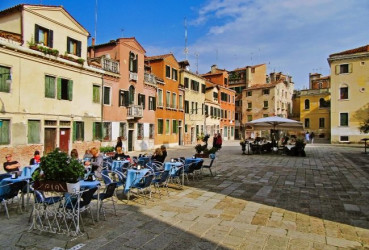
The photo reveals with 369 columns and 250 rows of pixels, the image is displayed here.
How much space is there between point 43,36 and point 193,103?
67.5 feet

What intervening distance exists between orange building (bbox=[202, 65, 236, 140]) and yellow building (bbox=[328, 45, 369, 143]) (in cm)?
1546

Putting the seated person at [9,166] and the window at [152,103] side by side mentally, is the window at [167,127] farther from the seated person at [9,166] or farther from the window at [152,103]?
the seated person at [9,166]

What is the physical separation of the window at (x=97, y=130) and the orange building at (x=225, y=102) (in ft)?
81.4

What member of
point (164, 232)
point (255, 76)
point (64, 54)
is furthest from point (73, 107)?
point (255, 76)

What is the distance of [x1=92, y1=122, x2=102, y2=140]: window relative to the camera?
63.1 feet

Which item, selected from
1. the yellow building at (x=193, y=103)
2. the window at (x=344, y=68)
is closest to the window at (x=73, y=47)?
the yellow building at (x=193, y=103)

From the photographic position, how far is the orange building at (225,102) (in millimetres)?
A: 42766

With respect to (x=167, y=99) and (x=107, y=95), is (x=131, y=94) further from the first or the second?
(x=167, y=99)

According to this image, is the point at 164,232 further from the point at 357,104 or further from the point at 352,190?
the point at 357,104

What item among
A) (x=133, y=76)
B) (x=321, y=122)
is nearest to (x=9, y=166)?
(x=133, y=76)

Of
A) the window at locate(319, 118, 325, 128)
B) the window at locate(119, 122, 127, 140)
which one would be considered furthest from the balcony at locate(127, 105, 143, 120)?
the window at locate(319, 118, 325, 128)

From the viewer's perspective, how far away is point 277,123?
20.3m

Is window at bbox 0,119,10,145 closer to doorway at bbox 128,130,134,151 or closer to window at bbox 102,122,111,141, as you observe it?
window at bbox 102,122,111,141

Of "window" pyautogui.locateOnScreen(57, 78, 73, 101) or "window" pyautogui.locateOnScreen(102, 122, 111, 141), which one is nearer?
"window" pyautogui.locateOnScreen(57, 78, 73, 101)
